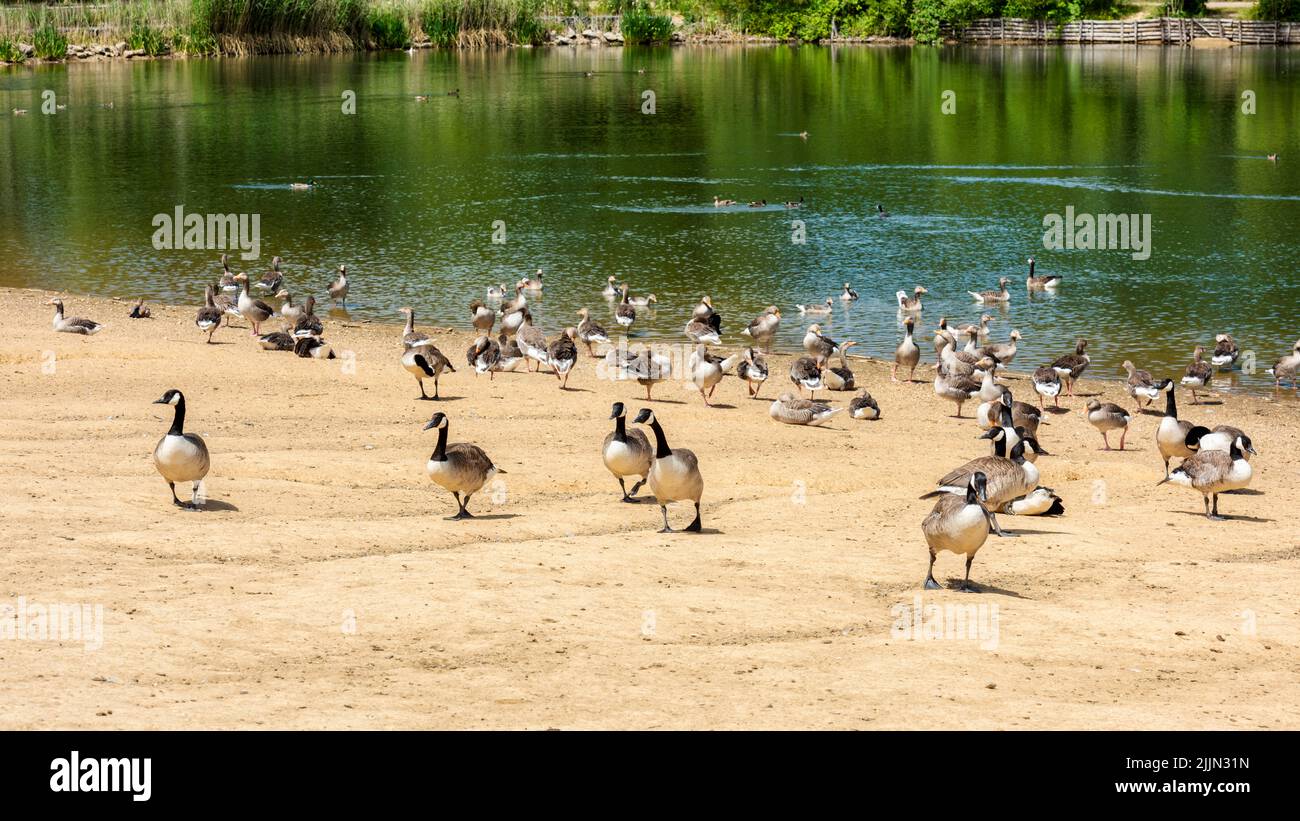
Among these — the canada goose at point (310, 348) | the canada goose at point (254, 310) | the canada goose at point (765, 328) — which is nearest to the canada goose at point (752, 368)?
the canada goose at point (765, 328)

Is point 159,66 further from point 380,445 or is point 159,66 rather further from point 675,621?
point 675,621

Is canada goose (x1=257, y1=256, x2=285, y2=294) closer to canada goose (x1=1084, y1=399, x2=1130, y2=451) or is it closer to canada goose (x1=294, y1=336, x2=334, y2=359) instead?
canada goose (x1=294, y1=336, x2=334, y2=359)

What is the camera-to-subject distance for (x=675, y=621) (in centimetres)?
1429

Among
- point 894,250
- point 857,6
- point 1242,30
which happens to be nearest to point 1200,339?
point 894,250

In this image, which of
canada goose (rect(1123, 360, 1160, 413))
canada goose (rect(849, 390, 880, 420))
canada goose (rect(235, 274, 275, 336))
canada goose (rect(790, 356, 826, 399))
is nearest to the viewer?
canada goose (rect(849, 390, 880, 420))

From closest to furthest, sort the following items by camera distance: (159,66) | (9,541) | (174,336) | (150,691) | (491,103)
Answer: (150,691), (9,541), (174,336), (491,103), (159,66)

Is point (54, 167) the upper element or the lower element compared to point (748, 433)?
upper

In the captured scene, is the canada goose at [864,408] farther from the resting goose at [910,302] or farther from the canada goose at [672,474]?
the resting goose at [910,302]

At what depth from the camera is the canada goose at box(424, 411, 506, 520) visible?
18.2 meters

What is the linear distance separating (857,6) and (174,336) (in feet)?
388

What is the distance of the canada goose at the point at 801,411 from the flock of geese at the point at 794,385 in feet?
0.08

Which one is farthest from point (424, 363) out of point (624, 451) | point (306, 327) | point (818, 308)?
point (818, 308)

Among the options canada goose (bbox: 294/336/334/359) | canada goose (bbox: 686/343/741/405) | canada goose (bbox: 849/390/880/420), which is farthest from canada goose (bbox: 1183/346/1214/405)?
canada goose (bbox: 294/336/334/359)

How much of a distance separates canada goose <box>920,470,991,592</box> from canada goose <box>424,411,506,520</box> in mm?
5995
